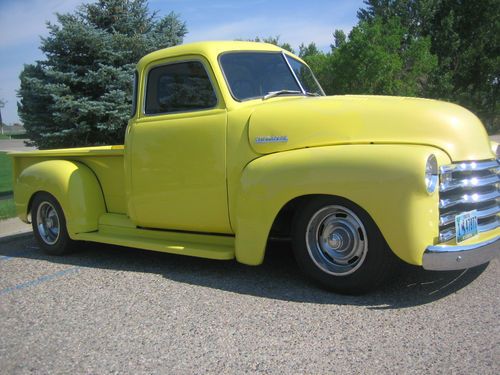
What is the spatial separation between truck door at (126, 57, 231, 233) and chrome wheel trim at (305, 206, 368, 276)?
89 centimetres

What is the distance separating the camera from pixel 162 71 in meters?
4.90

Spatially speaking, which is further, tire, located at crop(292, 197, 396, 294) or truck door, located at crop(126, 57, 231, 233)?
truck door, located at crop(126, 57, 231, 233)

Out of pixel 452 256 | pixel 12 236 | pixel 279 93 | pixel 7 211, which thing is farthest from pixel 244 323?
pixel 7 211

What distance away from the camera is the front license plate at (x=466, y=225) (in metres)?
3.37

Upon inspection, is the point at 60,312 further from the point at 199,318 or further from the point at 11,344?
the point at 199,318

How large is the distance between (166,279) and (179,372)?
1781 mm

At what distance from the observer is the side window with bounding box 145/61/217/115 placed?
4.57 metres

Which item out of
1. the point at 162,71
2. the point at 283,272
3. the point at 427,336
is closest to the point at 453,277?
the point at 427,336

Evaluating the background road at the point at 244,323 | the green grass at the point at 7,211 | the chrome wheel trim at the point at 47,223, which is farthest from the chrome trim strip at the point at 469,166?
the green grass at the point at 7,211

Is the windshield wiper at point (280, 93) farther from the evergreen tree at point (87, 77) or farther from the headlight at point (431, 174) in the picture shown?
the evergreen tree at point (87, 77)

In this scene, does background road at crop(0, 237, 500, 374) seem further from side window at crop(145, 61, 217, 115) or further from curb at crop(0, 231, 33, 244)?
curb at crop(0, 231, 33, 244)

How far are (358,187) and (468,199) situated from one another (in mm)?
791

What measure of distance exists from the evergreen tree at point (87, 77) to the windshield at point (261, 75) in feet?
21.2

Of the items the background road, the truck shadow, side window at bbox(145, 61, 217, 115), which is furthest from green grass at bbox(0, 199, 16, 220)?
side window at bbox(145, 61, 217, 115)
